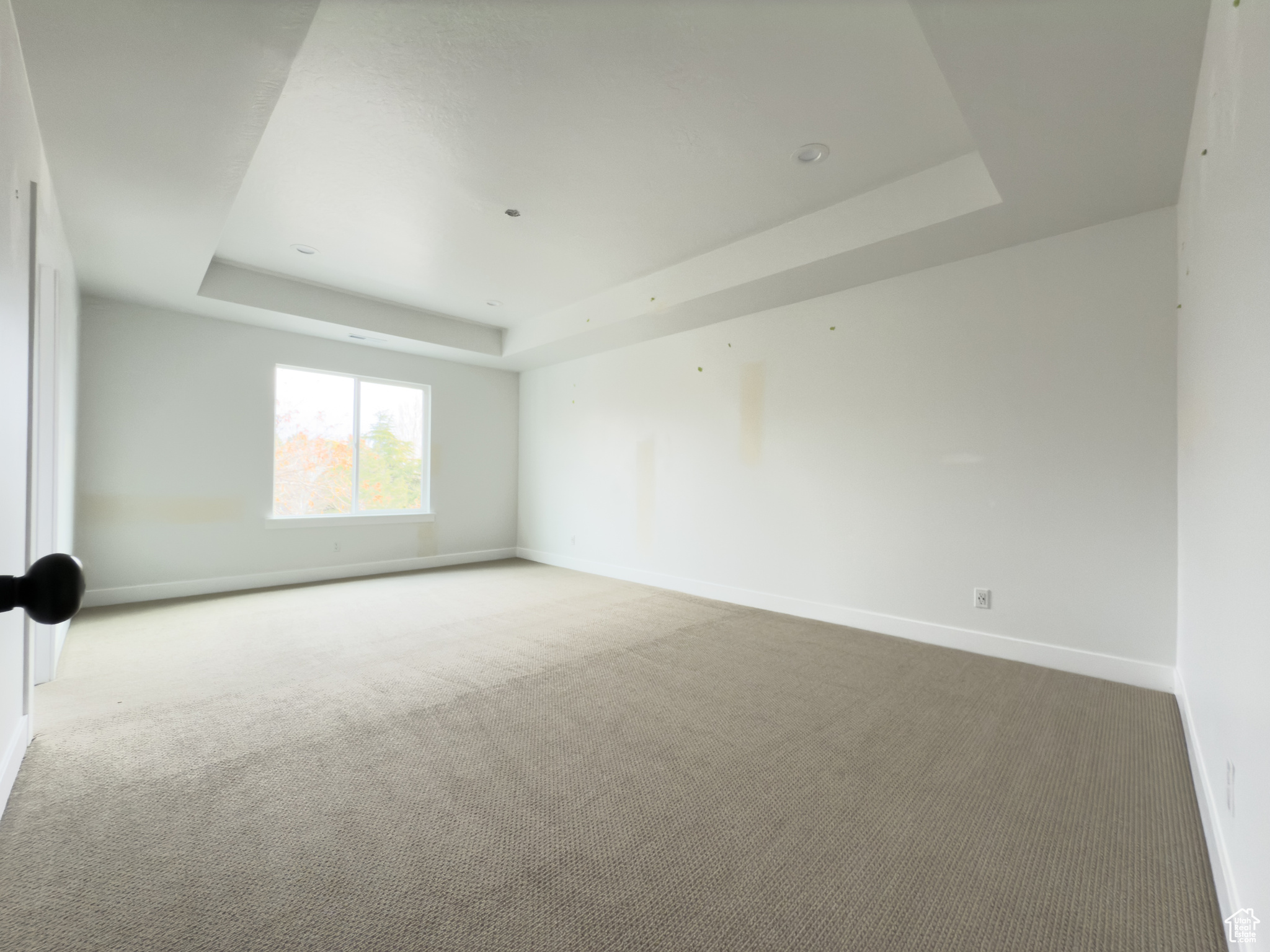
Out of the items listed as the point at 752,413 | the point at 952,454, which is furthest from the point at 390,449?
the point at 952,454

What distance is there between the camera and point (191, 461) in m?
4.79

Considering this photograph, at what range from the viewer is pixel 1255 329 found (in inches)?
48.4

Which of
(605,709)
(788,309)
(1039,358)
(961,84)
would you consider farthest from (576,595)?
(961,84)

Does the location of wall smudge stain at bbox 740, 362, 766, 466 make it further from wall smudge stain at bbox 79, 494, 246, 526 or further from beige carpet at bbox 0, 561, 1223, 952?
wall smudge stain at bbox 79, 494, 246, 526

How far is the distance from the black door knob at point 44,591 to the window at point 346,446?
5418 mm

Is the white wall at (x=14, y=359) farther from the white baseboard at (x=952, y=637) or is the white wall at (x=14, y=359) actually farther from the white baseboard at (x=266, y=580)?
the white baseboard at (x=952, y=637)

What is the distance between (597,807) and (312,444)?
5054 millimetres

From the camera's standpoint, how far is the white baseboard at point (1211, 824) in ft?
4.39

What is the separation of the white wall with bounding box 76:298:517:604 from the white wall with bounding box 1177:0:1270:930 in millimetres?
6161

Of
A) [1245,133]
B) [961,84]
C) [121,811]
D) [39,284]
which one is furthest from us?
[39,284]

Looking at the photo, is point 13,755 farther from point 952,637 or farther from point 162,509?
point 952,637

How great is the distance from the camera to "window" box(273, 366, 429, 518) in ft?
17.6

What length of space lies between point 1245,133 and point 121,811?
11.9ft

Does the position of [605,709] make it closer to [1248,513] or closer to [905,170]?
[1248,513]
